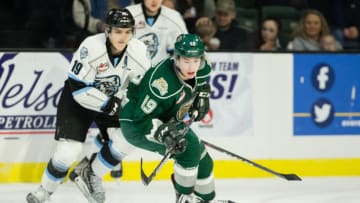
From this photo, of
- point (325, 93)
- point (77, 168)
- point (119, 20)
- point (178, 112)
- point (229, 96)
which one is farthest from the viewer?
point (325, 93)

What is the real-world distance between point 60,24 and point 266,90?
1372 millimetres

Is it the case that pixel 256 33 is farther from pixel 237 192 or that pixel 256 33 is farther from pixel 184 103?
A: pixel 184 103

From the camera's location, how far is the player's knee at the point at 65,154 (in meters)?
4.24

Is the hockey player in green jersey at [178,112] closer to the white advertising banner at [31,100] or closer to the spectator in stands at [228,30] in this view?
the white advertising banner at [31,100]

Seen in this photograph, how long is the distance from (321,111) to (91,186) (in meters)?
1.69

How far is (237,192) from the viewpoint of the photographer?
483 centimetres

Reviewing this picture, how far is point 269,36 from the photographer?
533 cm

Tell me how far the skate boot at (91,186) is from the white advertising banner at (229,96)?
0.93m

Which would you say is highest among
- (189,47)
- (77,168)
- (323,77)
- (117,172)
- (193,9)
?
(189,47)

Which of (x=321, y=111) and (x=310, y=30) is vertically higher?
(x=310, y=30)

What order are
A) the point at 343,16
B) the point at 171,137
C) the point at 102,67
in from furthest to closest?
the point at 343,16 < the point at 102,67 < the point at 171,137

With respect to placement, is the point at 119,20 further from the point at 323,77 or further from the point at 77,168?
the point at 323,77

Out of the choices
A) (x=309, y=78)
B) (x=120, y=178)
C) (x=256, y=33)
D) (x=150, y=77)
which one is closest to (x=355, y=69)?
(x=309, y=78)

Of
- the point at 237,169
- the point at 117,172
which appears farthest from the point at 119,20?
the point at 237,169
